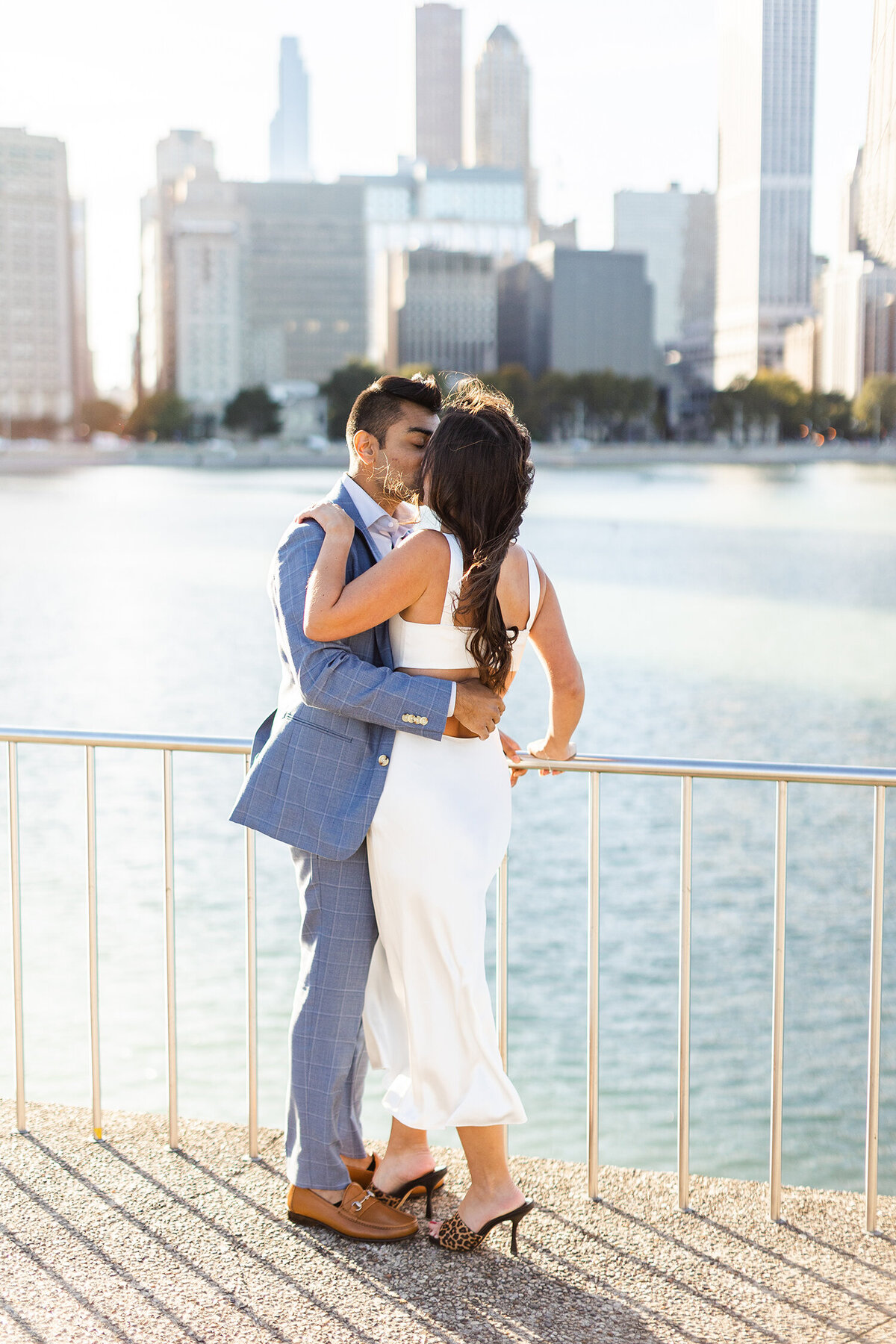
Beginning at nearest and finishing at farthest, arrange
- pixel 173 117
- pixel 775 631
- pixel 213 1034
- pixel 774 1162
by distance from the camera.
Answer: pixel 774 1162 → pixel 213 1034 → pixel 775 631 → pixel 173 117

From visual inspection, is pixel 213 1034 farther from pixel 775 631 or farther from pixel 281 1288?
pixel 775 631

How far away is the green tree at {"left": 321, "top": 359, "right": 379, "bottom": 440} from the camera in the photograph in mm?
99500

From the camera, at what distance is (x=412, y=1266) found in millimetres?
2449

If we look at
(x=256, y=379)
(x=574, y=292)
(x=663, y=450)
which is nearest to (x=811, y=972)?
(x=663, y=450)

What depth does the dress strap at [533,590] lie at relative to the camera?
2320mm

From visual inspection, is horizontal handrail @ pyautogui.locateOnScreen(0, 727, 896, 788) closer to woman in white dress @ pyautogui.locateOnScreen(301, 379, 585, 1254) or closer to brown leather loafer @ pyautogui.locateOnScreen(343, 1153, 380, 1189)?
woman in white dress @ pyautogui.locateOnScreen(301, 379, 585, 1254)

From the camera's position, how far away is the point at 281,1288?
237 cm

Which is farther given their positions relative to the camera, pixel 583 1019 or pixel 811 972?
pixel 811 972

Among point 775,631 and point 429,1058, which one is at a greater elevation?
point 429,1058

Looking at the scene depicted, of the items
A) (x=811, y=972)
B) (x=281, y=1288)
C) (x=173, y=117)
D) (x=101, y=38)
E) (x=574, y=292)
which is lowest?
(x=811, y=972)

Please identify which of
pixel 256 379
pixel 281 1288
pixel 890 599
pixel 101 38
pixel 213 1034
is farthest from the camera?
pixel 256 379

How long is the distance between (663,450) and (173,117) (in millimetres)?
92304

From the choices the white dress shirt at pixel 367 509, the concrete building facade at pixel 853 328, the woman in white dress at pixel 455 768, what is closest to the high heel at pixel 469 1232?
the woman in white dress at pixel 455 768

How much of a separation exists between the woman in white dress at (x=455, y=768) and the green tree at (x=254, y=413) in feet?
343
